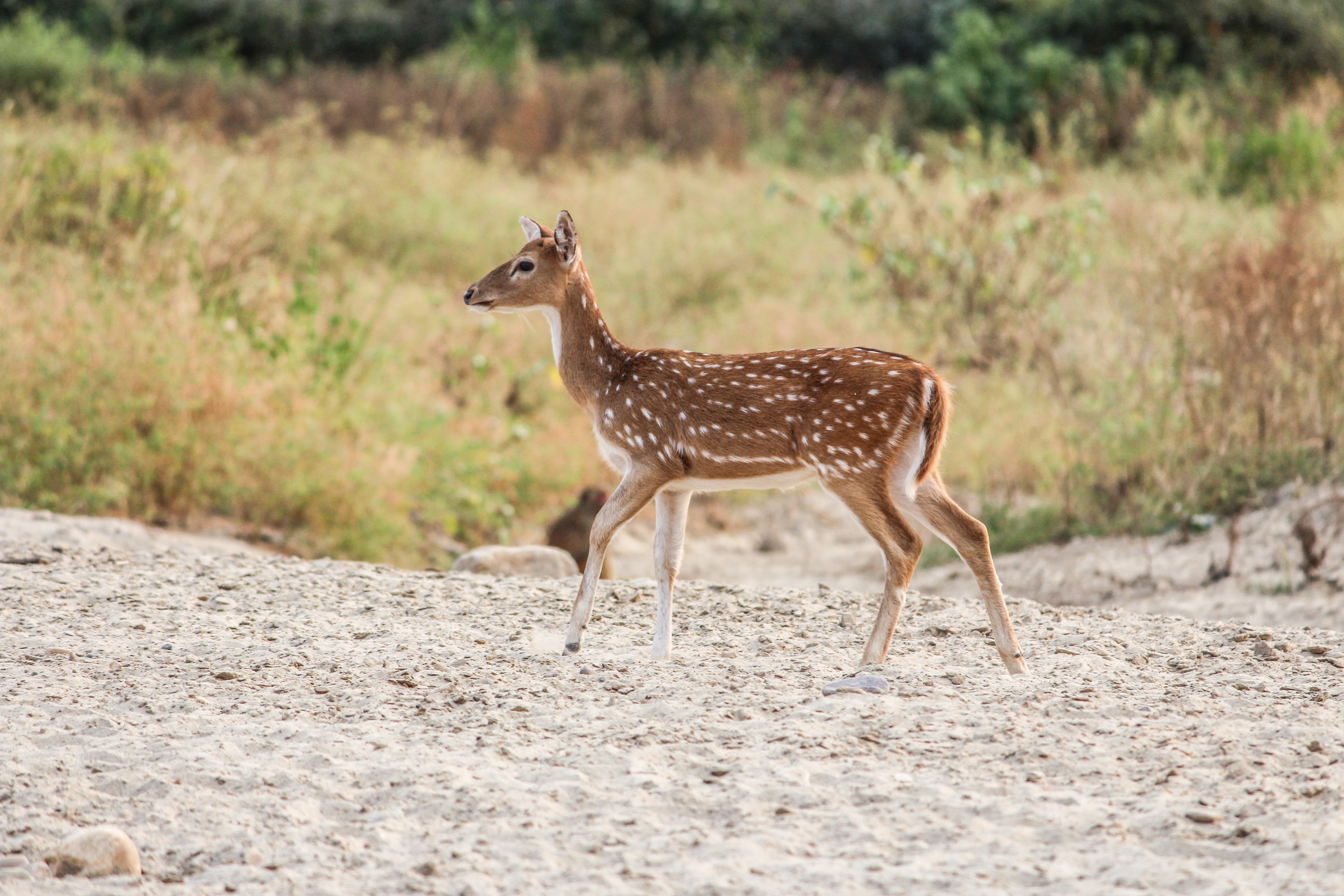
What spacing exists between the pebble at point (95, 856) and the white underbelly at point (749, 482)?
2.42 m

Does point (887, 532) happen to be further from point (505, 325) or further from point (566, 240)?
point (505, 325)

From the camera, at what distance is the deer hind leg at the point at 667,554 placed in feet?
17.4

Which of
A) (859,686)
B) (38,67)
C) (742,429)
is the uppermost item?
Result: (38,67)

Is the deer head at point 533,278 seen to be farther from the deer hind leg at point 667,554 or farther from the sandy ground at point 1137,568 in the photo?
the sandy ground at point 1137,568

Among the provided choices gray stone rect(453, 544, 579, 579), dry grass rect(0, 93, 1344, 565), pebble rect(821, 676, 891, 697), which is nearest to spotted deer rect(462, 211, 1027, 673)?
pebble rect(821, 676, 891, 697)

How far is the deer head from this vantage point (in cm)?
550

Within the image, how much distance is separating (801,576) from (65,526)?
435 cm

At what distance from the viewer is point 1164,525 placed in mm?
8383

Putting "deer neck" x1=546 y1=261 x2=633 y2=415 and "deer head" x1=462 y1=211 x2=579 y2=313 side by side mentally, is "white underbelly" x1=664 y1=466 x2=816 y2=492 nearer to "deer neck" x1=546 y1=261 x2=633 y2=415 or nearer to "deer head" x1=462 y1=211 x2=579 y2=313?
"deer neck" x1=546 y1=261 x2=633 y2=415

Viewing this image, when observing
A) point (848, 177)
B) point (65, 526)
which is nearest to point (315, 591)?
point (65, 526)

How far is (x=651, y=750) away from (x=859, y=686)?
2.87 ft

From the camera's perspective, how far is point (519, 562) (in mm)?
7406

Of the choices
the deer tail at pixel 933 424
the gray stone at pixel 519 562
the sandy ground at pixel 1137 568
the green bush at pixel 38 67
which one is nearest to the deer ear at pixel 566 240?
the deer tail at pixel 933 424

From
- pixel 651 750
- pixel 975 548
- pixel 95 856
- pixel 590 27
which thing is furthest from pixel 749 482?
pixel 590 27
